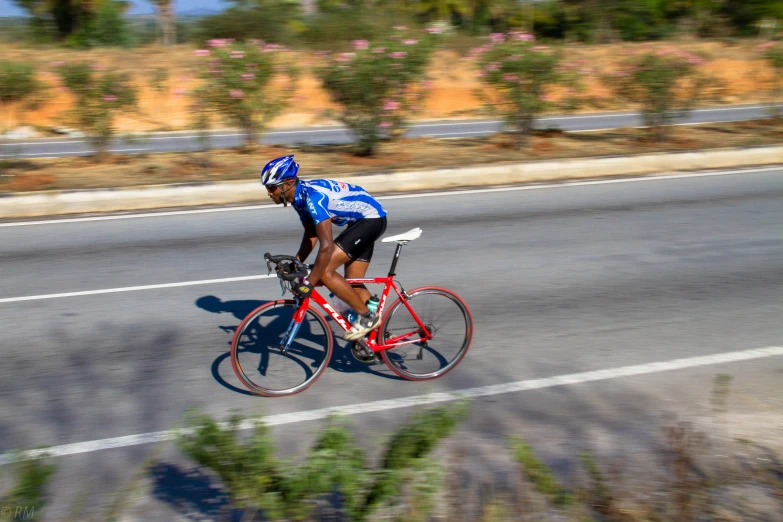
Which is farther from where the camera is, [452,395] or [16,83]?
[16,83]

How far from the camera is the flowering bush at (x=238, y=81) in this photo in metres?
13.1

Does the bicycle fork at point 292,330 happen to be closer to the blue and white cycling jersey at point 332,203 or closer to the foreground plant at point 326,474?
the blue and white cycling jersey at point 332,203

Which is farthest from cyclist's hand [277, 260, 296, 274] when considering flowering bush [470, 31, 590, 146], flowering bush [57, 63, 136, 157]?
flowering bush [470, 31, 590, 146]

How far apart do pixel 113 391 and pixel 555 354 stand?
135 inches

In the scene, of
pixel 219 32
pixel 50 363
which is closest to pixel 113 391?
pixel 50 363

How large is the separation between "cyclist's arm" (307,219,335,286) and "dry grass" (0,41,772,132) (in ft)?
51.2

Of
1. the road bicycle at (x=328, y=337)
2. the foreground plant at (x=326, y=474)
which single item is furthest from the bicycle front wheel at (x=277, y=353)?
the foreground plant at (x=326, y=474)

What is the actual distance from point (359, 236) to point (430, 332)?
1077mm

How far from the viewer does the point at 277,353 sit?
229 inches

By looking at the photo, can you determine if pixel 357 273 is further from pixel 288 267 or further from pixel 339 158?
pixel 339 158

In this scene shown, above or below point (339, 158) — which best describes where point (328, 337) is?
above

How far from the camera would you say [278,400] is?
5645 mm

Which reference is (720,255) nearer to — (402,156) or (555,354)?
(555,354)

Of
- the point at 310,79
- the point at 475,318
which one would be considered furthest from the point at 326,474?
the point at 310,79
